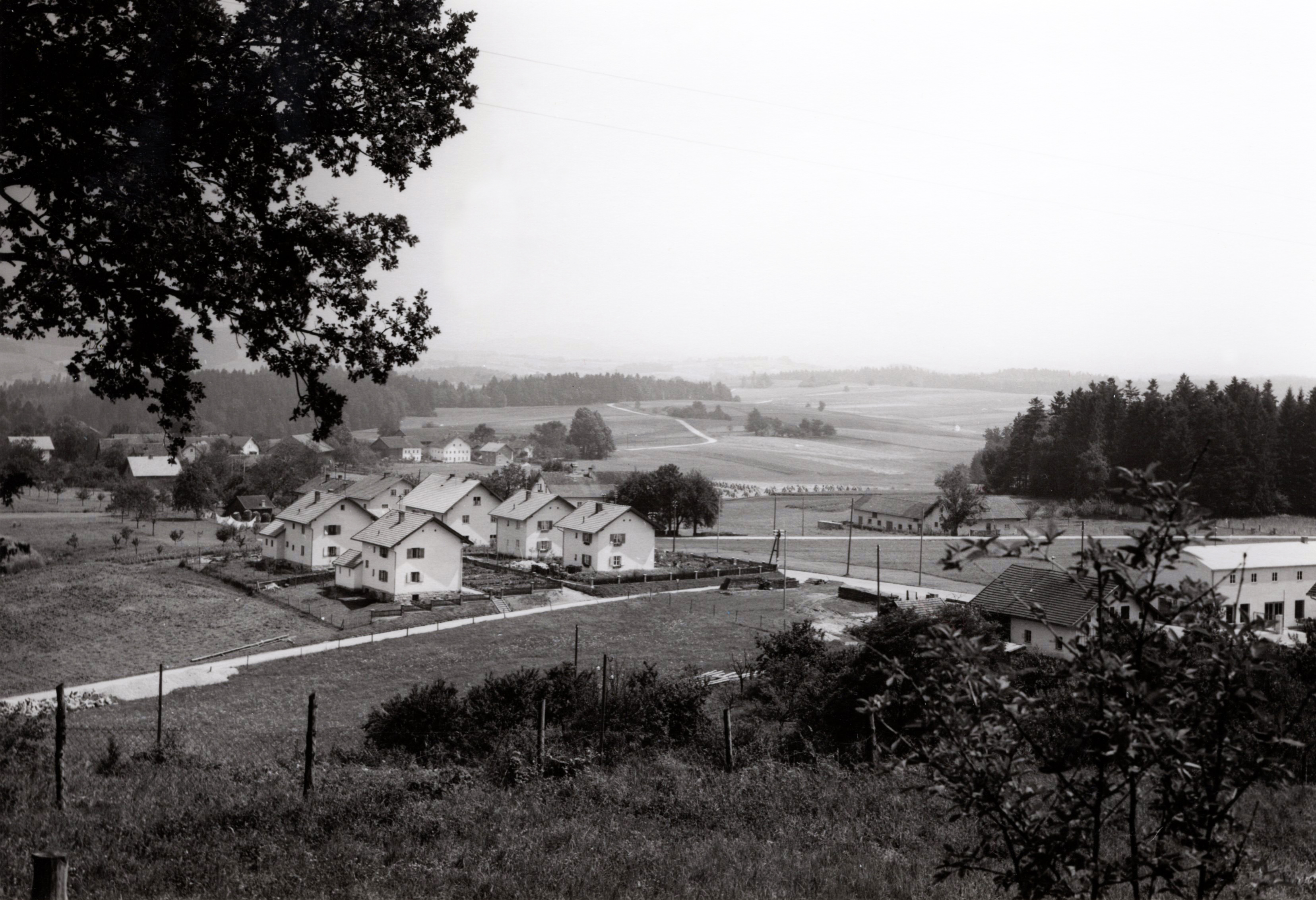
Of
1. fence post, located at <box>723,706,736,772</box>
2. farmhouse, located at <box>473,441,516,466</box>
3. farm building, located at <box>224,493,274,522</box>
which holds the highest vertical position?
fence post, located at <box>723,706,736,772</box>

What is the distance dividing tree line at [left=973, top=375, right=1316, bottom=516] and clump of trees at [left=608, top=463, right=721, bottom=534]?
26475 mm

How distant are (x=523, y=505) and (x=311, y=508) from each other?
46.0ft

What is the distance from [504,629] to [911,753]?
3474 cm

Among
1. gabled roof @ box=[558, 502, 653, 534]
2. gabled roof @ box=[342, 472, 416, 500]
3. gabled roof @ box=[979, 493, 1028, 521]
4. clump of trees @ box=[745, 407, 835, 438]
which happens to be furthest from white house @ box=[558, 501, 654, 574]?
clump of trees @ box=[745, 407, 835, 438]

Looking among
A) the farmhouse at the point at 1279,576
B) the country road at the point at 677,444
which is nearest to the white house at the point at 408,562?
the farmhouse at the point at 1279,576

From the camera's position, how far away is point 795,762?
1538 centimetres

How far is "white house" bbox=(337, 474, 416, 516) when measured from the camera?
60.0 m

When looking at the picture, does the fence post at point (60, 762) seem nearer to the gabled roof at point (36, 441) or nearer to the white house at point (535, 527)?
the gabled roof at point (36, 441)

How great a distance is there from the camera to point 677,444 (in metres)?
132

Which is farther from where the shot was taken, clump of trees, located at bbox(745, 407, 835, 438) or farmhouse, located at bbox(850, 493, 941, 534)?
clump of trees, located at bbox(745, 407, 835, 438)

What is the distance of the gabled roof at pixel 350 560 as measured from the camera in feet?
154

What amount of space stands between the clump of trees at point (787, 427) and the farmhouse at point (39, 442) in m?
99.4

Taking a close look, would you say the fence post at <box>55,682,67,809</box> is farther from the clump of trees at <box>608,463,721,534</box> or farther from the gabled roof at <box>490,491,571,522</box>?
the clump of trees at <box>608,463,721,534</box>

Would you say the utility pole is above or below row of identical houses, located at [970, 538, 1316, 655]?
below
